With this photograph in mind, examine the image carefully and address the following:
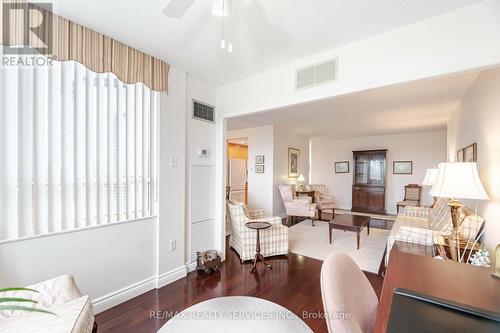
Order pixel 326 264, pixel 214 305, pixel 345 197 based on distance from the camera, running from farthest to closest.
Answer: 1. pixel 345 197
2. pixel 214 305
3. pixel 326 264

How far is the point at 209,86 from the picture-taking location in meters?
Answer: 3.12

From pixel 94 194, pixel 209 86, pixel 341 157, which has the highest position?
pixel 209 86

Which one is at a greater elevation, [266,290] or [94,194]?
[94,194]

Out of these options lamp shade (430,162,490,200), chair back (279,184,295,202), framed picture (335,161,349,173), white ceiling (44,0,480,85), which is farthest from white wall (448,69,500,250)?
framed picture (335,161,349,173)

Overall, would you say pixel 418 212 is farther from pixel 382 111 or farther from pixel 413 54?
pixel 413 54

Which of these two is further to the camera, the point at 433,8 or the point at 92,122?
the point at 92,122

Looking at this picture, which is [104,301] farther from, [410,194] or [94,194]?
[410,194]

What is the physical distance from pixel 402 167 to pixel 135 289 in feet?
25.0

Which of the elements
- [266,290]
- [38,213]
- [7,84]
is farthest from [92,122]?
[266,290]

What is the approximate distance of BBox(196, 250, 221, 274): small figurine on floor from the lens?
2777 mm

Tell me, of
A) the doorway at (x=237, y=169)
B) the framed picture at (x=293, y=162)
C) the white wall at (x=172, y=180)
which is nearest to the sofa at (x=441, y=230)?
the white wall at (x=172, y=180)

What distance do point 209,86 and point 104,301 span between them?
2729 millimetres

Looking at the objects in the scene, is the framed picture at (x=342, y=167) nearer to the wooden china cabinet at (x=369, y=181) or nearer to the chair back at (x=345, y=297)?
the wooden china cabinet at (x=369, y=181)

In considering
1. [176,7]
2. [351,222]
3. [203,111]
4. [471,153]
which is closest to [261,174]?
[351,222]
